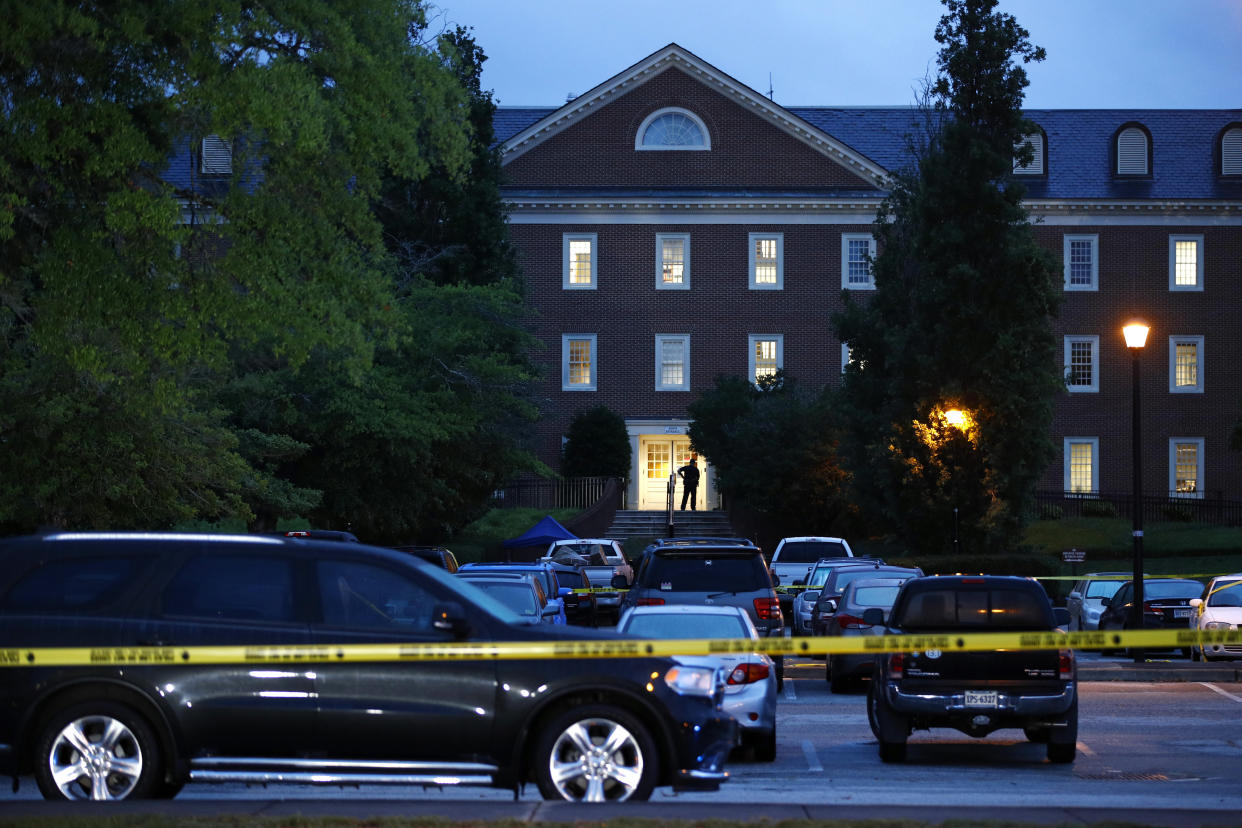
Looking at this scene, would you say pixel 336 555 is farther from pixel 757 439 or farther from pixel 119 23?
pixel 757 439

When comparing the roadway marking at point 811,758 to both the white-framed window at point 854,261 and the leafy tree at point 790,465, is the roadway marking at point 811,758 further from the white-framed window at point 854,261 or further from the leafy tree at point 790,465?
the white-framed window at point 854,261

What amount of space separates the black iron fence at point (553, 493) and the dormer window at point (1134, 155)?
74.8 feet

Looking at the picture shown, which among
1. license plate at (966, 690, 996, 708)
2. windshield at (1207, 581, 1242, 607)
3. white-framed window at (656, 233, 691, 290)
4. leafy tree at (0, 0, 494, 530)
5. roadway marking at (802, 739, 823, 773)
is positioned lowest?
roadway marking at (802, 739, 823, 773)

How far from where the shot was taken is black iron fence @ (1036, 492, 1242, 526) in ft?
169

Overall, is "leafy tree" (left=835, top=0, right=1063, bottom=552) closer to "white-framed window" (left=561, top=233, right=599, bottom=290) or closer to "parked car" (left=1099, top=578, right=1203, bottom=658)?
"parked car" (left=1099, top=578, right=1203, bottom=658)

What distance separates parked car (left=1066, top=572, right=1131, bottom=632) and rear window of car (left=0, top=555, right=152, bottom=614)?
22762mm

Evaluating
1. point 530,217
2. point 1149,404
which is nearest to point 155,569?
point 530,217

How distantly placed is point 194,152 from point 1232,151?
161ft

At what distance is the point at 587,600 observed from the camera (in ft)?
93.1

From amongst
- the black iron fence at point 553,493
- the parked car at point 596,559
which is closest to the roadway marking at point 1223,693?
the parked car at point 596,559

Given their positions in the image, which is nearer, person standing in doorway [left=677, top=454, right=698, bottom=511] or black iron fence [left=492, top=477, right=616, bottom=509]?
person standing in doorway [left=677, top=454, right=698, bottom=511]

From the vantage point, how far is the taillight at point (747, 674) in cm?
1334

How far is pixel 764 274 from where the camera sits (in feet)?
188

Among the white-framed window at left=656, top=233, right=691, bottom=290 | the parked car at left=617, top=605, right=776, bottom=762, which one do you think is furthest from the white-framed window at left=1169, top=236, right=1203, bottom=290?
the parked car at left=617, top=605, right=776, bottom=762
